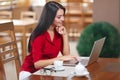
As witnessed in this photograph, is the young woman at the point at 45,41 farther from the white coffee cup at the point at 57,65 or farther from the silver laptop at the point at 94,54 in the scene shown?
the white coffee cup at the point at 57,65

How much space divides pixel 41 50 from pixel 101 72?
549 millimetres

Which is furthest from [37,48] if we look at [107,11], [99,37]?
[107,11]

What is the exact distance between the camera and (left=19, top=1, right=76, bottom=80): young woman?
92.0 inches

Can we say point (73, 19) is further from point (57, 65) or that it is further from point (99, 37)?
point (57, 65)

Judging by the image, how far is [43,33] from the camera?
95.6 inches

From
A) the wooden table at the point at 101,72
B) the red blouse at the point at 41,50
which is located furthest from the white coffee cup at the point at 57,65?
the red blouse at the point at 41,50

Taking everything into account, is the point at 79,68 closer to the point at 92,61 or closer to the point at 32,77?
the point at 32,77

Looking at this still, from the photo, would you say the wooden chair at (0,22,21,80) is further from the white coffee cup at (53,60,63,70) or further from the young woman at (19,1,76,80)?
the white coffee cup at (53,60,63,70)

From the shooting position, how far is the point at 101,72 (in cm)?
206

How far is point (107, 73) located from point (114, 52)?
5.90 feet

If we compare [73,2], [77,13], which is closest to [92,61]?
[73,2]

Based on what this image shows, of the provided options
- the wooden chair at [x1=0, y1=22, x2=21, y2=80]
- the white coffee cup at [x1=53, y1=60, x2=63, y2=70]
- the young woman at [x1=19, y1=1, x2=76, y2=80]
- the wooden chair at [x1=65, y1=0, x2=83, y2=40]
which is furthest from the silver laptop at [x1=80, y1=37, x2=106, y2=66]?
the wooden chair at [x1=65, y1=0, x2=83, y2=40]

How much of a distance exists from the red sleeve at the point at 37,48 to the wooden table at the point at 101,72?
0.37 m

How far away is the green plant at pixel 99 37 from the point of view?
12.4ft
